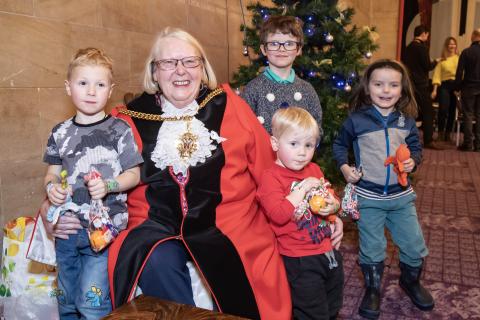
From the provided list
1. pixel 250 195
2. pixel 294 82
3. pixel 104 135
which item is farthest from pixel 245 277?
pixel 294 82

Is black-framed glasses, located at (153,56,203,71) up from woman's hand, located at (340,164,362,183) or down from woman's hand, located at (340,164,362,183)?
up

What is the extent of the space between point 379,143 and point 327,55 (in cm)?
167

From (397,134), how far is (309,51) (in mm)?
1683

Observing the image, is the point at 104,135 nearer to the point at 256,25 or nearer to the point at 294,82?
the point at 294,82

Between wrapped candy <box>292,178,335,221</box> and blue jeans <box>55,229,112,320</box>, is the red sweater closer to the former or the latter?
wrapped candy <box>292,178,335,221</box>

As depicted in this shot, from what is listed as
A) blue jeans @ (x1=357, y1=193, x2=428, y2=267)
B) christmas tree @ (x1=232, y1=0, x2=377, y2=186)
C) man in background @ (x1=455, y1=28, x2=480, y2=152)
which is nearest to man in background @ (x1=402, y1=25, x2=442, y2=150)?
man in background @ (x1=455, y1=28, x2=480, y2=152)

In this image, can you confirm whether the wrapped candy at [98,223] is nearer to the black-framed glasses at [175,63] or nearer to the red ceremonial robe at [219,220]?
the red ceremonial robe at [219,220]

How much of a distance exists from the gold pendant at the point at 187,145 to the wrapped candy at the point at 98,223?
0.42m

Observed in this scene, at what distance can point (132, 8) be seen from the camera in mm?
3570

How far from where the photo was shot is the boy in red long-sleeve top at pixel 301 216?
6.40 feet

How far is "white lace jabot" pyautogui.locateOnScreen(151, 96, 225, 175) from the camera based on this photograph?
2.17 meters

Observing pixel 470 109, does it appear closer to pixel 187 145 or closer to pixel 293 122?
pixel 293 122

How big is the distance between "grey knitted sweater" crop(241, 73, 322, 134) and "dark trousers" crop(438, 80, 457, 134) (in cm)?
654

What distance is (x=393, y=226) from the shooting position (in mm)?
2609
